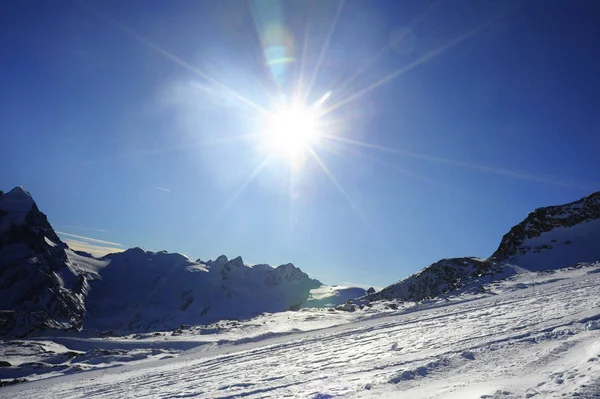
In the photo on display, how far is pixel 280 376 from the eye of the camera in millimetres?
8219

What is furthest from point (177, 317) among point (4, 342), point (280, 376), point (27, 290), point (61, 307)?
point (280, 376)

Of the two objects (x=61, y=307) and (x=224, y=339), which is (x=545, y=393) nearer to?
(x=224, y=339)

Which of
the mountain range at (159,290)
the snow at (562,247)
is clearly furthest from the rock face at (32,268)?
the snow at (562,247)

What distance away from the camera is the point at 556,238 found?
141 feet

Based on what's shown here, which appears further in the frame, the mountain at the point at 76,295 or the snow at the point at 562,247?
the mountain at the point at 76,295

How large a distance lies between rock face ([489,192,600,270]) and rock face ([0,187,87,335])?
501 ft

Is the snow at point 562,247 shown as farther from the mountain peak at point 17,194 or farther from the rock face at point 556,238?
the mountain peak at point 17,194

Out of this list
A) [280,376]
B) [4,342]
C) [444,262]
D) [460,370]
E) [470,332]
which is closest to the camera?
[460,370]

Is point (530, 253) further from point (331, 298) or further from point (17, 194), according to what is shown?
point (17, 194)

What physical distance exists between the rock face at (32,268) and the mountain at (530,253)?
140m

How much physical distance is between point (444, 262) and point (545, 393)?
55282mm

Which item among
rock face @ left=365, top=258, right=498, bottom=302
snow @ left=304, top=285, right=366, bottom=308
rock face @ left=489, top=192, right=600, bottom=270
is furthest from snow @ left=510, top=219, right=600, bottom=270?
snow @ left=304, top=285, right=366, bottom=308

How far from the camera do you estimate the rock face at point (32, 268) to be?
5502 inches

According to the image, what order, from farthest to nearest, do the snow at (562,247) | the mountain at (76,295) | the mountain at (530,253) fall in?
the mountain at (76,295)
the mountain at (530,253)
the snow at (562,247)
